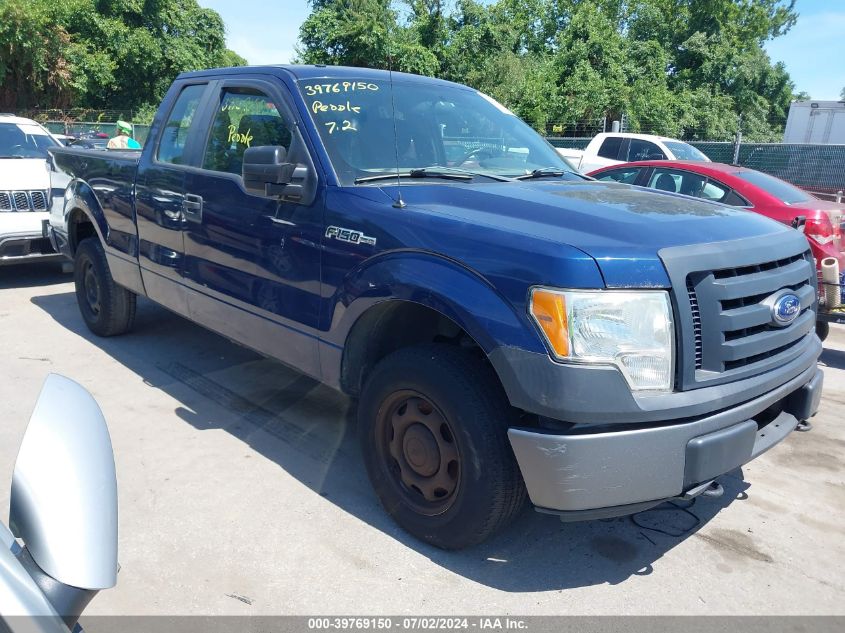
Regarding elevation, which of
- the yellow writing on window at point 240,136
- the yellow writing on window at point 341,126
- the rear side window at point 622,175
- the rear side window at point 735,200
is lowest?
the rear side window at point 735,200

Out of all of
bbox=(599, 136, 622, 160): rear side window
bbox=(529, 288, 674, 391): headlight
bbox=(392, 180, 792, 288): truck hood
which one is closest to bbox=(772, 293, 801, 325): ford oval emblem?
bbox=(392, 180, 792, 288): truck hood

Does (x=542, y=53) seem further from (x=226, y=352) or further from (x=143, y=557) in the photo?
(x=143, y=557)

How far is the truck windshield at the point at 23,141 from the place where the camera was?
820cm

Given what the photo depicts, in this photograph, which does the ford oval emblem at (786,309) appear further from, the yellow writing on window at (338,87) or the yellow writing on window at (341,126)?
the yellow writing on window at (338,87)

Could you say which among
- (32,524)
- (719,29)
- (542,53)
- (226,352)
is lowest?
(226,352)

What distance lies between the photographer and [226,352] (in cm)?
568

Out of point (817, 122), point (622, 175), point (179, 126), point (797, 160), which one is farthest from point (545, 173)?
point (817, 122)

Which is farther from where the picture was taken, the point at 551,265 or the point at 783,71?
the point at 783,71

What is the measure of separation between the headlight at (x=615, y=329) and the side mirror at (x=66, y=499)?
144 centimetres

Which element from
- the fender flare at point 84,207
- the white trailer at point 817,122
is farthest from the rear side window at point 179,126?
the white trailer at point 817,122

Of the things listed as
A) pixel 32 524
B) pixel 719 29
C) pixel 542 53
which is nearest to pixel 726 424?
pixel 32 524

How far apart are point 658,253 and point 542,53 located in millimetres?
29064

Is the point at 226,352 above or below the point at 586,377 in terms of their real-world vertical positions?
below

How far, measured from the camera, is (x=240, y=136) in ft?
13.2
